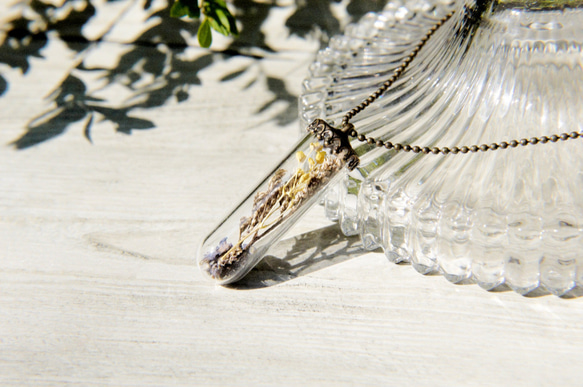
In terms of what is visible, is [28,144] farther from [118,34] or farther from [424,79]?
[424,79]

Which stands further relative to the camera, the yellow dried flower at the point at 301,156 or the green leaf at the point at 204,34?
the green leaf at the point at 204,34

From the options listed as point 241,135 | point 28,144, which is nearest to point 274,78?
point 241,135

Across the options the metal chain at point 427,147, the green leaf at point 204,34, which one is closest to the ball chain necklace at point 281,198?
the metal chain at point 427,147

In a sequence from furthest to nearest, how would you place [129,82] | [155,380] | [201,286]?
[129,82] < [201,286] < [155,380]

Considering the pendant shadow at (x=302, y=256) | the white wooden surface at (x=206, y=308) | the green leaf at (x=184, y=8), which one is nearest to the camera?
the white wooden surface at (x=206, y=308)

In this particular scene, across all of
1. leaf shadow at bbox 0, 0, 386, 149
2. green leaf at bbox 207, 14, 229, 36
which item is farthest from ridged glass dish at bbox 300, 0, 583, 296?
leaf shadow at bbox 0, 0, 386, 149

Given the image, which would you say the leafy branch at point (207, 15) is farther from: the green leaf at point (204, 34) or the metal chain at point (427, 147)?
the metal chain at point (427, 147)

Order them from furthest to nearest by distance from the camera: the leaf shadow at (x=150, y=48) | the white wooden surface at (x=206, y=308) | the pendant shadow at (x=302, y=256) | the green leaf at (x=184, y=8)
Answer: the leaf shadow at (x=150, y=48) < the green leaf at (x=184, y=8) < the pendant shadow at (x=302, y=256) < the white wooden surface at (x=206, y=308)

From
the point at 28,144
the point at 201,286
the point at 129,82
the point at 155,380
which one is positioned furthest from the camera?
the point at 129,82
